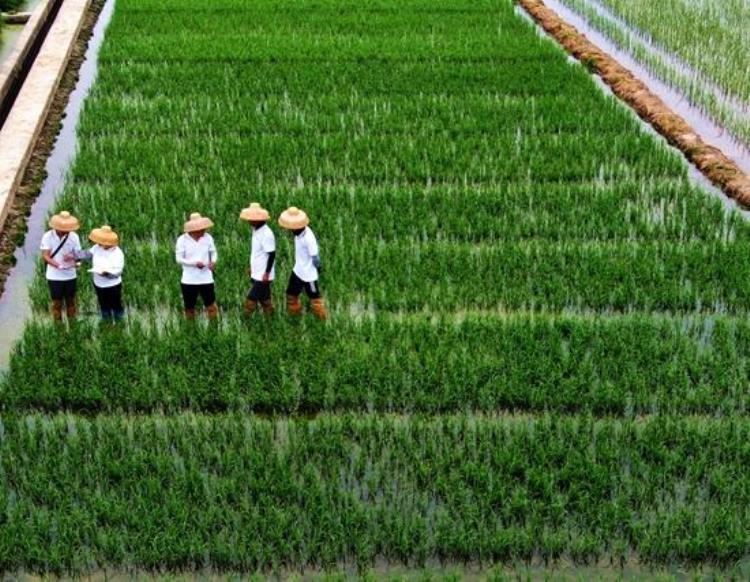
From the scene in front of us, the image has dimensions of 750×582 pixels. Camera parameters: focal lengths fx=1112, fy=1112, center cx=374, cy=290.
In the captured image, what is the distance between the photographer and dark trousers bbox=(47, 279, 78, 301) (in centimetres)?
675

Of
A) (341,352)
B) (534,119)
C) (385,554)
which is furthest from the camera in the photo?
(534,119)

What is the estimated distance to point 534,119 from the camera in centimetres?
1035

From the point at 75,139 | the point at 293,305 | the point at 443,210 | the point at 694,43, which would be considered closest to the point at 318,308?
the point at 293,305

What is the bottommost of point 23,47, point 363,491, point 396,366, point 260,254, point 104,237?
point 363,491

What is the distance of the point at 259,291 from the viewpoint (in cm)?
677

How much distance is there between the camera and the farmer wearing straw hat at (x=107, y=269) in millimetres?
6566

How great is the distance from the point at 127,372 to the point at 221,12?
28.6 ft

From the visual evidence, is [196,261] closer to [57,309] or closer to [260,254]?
[260,254]

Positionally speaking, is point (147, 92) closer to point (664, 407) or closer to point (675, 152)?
point (675, 152)

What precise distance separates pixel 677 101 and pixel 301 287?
19.8ft

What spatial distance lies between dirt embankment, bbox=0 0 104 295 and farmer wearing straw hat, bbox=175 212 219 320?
5.10ft

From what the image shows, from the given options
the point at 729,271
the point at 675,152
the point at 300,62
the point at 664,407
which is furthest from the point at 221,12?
the point at 664,407

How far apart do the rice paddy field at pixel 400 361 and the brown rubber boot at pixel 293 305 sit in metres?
0.11

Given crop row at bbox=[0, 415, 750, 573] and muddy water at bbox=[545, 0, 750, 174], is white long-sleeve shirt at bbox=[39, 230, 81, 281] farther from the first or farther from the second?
muddy water at bbox=[545, 0, 750, 174]
